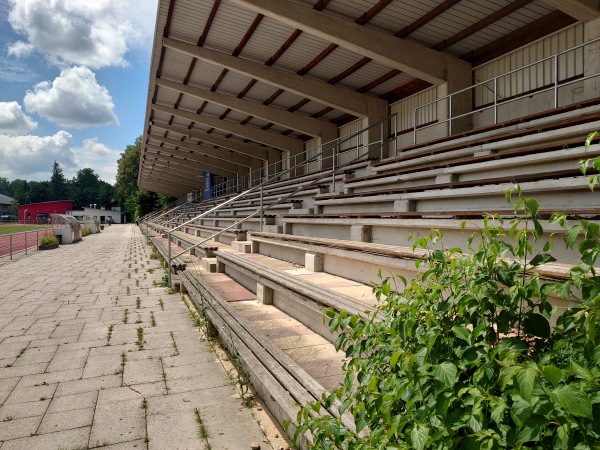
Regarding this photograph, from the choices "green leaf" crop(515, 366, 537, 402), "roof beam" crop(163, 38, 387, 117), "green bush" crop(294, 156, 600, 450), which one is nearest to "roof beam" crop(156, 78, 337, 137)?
"roof beam" crop(163, 38, 387, 117)

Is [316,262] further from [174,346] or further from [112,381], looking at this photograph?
[112,381]

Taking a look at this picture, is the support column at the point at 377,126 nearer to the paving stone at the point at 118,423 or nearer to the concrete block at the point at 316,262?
the concrete block at the point at 316,262

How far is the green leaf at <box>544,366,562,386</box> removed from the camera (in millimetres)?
921

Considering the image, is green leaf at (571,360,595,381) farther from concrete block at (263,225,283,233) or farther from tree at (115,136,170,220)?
tree at (115,136,170,220)

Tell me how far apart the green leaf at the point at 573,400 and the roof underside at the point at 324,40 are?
862 centimetres

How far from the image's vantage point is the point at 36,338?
4.86 m

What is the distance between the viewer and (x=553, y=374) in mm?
928

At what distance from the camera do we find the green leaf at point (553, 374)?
92cm

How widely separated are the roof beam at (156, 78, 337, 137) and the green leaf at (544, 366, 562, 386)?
15.1m

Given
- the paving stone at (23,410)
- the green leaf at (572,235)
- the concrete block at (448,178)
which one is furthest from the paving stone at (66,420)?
the concrete block at (448,178)

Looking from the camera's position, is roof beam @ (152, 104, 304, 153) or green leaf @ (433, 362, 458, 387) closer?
green leaf @ (433, 362, 458, 387)

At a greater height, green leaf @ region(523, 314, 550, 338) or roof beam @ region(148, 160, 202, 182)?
roof beam @ region(148, 160, 202, 182)

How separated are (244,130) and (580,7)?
1464 centimetres

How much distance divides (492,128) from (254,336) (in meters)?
4.98
